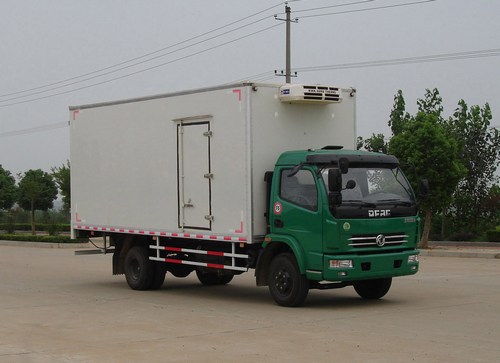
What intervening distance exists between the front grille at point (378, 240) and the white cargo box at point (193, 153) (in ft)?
5.57

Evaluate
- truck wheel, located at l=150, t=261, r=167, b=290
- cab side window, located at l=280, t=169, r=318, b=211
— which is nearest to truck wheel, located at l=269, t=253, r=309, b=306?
cab side window, located at l=280, t=169, r=318, b=211

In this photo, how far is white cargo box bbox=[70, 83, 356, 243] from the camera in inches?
550

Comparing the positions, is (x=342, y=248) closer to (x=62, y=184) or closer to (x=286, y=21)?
(x=286, y=21)

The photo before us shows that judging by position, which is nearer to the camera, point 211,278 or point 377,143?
point 211,278

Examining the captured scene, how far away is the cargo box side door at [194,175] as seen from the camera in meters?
14.8

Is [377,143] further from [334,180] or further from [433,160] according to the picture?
[334,180]

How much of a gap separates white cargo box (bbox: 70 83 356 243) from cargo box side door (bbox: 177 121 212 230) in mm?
18

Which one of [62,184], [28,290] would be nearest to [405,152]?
[28,290]

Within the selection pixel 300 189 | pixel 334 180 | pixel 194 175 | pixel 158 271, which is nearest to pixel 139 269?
pixel 158 271

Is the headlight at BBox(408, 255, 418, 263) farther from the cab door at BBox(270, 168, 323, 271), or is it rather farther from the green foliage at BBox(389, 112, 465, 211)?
the green foliage at BBox(389, 112, 465, 211)

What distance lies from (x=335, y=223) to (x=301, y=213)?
67cm

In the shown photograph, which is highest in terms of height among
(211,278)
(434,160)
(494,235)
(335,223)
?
(434,160)

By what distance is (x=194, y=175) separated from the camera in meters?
15.1

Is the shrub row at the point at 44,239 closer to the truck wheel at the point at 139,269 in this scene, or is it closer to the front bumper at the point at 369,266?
the truck wheel at the point at 139,269
